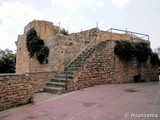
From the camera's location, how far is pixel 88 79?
36.7 ft

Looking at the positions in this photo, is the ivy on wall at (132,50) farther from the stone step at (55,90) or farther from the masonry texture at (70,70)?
the stone step at (55,90)

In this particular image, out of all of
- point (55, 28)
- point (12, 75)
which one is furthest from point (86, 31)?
point (12, 75)

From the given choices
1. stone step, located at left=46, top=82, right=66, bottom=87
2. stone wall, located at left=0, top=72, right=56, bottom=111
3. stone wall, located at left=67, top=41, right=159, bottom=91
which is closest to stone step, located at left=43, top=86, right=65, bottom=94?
stone step, located at left=46, top=82, right=66, bottom=87

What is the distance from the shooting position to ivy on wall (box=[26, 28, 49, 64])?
42.6 ft

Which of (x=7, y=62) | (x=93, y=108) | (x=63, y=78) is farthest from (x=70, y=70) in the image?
(x=7, y=62)

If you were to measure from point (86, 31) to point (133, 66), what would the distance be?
4.41 metres

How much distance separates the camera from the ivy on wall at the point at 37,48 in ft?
42.6

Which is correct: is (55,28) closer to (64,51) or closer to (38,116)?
(64,51)

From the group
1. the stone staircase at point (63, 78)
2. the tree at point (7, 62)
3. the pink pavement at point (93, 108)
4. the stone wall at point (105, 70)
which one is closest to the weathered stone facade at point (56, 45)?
the stone staircase at point (63, 78)

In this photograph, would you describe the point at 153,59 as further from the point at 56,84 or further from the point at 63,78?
the point at 56,84

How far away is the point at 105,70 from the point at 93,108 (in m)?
5.37

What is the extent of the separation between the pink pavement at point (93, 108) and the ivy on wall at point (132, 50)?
4.46 meters

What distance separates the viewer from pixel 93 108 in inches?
278

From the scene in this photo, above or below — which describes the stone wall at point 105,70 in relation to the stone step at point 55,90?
above
